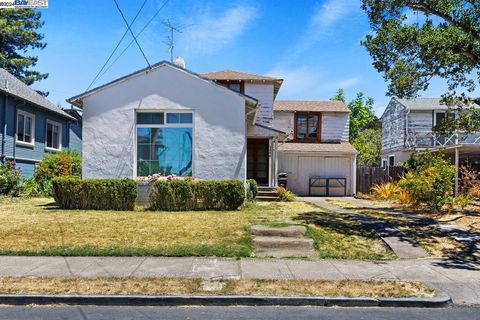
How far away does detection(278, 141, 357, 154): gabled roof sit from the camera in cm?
2536

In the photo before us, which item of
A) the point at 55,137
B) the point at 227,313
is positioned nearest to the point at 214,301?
the point at 227,313

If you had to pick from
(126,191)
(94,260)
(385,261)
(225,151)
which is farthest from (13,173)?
(385,261)

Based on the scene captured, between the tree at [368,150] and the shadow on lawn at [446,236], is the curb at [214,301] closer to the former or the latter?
the shadow on lawn at [446,236]

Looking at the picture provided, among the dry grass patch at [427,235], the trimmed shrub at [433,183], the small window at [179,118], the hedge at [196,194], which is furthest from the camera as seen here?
the small window at [179,118]

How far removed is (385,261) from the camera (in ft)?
28.3

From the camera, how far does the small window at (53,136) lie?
25.8m

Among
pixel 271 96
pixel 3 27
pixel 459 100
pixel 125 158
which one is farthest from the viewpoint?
pixel 3 27

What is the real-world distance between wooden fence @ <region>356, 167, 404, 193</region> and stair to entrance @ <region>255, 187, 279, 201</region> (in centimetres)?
898

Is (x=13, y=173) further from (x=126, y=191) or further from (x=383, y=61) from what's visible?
(x=383, y=61)

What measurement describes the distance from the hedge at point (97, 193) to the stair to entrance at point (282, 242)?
524 cm

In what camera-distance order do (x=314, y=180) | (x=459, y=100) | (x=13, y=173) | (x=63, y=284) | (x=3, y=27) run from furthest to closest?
(x=3, y=27) → (x=314, y=180) → (x=13, y=173) → (x=459, y=100) → (x=63, y=284)

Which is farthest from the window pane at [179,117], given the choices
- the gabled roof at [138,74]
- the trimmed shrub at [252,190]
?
the trimmed shrub at [252,190]

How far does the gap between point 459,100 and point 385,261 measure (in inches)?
294

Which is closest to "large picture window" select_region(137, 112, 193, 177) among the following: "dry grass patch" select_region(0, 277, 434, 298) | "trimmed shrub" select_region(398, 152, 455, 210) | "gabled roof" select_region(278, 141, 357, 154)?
"trimmed shrub" select_region(398, 152, 455, 210)
